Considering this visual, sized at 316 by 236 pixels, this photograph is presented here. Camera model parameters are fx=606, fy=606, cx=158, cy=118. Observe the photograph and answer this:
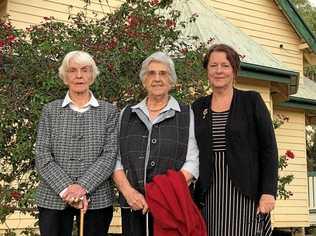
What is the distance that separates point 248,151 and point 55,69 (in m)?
2.66

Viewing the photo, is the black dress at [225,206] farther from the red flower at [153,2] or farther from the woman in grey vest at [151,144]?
the red flower at [153,2]

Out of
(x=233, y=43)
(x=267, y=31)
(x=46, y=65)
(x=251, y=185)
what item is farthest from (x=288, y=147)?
(x=251, y=185)

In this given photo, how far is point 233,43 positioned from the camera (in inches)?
510

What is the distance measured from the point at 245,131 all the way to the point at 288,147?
464 inches

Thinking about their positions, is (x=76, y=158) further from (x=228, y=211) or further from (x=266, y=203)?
(x=266, y=203)

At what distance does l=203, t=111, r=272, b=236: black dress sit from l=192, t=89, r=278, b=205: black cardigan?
0.13 feet

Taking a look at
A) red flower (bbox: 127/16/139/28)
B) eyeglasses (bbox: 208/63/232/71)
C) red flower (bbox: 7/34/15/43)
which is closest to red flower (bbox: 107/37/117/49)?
red flower (bbox: 127/16/139/28)

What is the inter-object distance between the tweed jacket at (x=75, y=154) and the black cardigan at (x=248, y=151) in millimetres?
658

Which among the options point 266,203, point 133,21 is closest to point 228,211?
point 266,203

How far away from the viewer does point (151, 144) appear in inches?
167

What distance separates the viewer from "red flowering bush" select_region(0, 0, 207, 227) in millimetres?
6027

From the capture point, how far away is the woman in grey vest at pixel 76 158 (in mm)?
4242

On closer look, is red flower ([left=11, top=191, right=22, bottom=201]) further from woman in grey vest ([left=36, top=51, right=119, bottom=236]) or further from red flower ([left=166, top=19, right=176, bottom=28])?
red flower ([left=166, top=19, right=176, bottom=28])

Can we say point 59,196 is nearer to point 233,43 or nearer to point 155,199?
point 155,199
